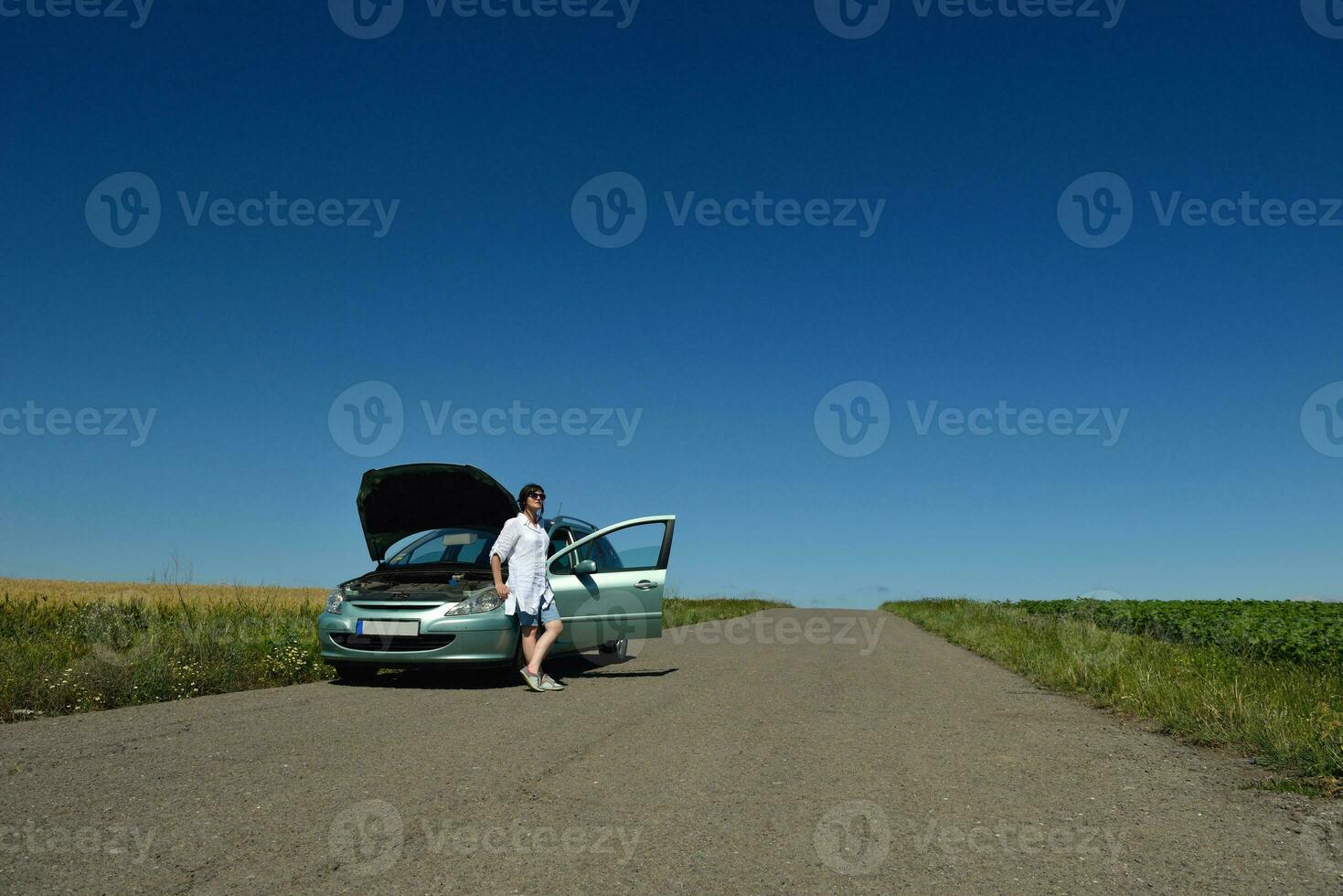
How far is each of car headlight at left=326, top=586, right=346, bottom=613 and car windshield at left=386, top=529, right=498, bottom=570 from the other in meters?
0.84

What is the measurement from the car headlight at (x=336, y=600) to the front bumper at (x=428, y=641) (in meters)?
0.19

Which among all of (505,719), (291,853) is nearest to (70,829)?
(291,853)

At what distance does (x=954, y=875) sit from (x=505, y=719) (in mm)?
Answer: 4286

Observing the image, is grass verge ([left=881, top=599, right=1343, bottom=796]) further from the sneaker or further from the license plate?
the license plate

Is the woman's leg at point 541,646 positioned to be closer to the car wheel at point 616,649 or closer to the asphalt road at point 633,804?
the asphalt road at point 633,804

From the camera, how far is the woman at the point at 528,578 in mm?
9148

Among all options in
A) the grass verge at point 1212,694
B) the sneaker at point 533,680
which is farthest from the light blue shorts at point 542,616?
the grass verge at point 1212,694

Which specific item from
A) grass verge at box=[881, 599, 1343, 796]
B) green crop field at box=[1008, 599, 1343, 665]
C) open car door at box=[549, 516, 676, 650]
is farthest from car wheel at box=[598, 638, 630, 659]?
green crop field at box=[1008, 599, 1343, 665]

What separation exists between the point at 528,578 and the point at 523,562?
0.17 meters

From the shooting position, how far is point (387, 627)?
9.01 metres

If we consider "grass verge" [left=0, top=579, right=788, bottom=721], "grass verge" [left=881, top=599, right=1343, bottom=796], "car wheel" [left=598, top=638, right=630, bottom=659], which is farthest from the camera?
"car wheel" [left=598, top=638, right=630, bottom=659]

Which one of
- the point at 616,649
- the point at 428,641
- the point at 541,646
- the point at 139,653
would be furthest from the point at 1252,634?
the point at 139,653

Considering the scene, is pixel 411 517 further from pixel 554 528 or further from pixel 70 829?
pixel 70 829

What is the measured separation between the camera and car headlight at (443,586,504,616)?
9.08 metres
